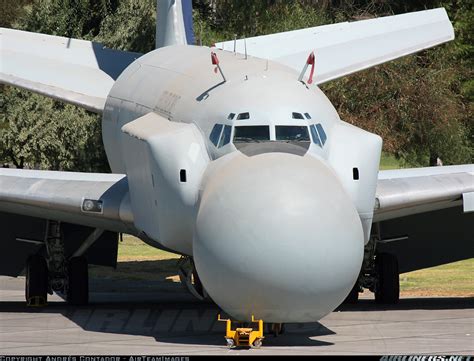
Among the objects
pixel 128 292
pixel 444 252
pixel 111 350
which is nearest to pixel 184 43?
pixel 128 292

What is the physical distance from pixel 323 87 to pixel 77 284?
17587 mm

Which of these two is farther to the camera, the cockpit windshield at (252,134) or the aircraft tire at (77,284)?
the aircraft tire at (77,284)

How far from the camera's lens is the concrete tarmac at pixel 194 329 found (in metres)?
18.8

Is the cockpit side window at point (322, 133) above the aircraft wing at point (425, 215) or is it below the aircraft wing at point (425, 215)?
above

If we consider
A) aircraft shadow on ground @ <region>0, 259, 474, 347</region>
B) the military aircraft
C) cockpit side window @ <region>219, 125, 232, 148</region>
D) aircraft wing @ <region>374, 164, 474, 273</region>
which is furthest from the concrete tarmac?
cockpit side window @ <region>219, 125, 232, 148</region>

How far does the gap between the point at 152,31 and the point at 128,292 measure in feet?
51.3

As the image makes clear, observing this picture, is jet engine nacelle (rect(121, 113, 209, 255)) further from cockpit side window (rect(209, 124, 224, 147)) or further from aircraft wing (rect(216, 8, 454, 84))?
aircraft wing (rect(216, 8, 454, 84))

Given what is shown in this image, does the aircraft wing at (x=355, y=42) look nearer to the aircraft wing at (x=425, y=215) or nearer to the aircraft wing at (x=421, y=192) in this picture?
the aircraft wing at (x=425, y=215)

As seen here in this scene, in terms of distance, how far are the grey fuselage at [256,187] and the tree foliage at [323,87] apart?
1870cm

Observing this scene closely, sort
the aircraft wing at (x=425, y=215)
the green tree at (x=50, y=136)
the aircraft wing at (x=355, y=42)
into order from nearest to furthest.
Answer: the aircraft wing at (x=425, y=215)
the aircraft wing at (x=355, y=42)
the green tree at (x=50, y=136)

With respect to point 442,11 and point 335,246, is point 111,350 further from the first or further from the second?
point 442,11

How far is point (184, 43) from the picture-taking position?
30.4 metres

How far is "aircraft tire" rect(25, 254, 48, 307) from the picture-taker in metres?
25.4

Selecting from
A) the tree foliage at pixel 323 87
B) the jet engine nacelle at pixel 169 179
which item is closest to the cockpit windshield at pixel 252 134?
the jet engine nacelle at pixel 169 179
